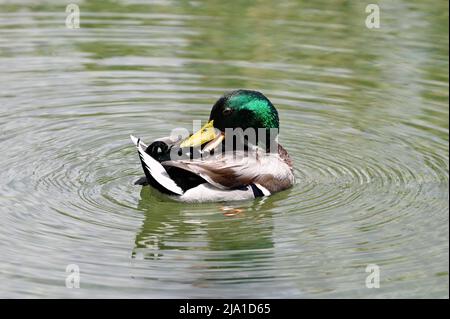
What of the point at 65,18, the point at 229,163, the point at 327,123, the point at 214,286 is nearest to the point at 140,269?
the point at 214,286

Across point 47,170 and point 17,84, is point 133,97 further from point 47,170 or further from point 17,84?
point 47,170

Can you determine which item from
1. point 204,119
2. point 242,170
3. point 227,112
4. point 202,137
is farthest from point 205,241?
point 204,119

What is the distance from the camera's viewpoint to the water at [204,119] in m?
Answer: 9.18

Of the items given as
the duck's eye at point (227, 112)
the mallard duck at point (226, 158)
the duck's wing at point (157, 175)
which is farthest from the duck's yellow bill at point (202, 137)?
the duck's wing at point (157, 175)

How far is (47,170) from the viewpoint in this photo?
11289 millimetres

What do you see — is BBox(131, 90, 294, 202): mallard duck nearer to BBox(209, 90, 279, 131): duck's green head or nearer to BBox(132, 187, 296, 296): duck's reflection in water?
BBox(209, 90, 279, 131): duck's green head

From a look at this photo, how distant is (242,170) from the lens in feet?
35.6

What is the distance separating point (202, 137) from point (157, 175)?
92 cm

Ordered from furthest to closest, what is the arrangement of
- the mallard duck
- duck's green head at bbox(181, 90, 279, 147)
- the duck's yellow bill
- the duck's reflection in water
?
duck's green head at bbox(181, 90, 279, 147), the duck's yellow bill, the mallard duck, the duck's reflection in water

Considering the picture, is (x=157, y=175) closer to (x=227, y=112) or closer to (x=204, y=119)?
(x=227, y=112)

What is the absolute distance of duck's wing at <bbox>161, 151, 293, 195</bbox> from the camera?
10.6 meters

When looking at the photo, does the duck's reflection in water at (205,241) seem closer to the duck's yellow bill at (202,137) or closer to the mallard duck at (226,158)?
the mallard duck at (226,158)

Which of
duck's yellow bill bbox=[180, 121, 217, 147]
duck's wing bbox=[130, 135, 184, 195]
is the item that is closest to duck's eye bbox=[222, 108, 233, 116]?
duck's yellow bill bbox=[180, 121, 217, 147]

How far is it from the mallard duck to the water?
7.0 inches
